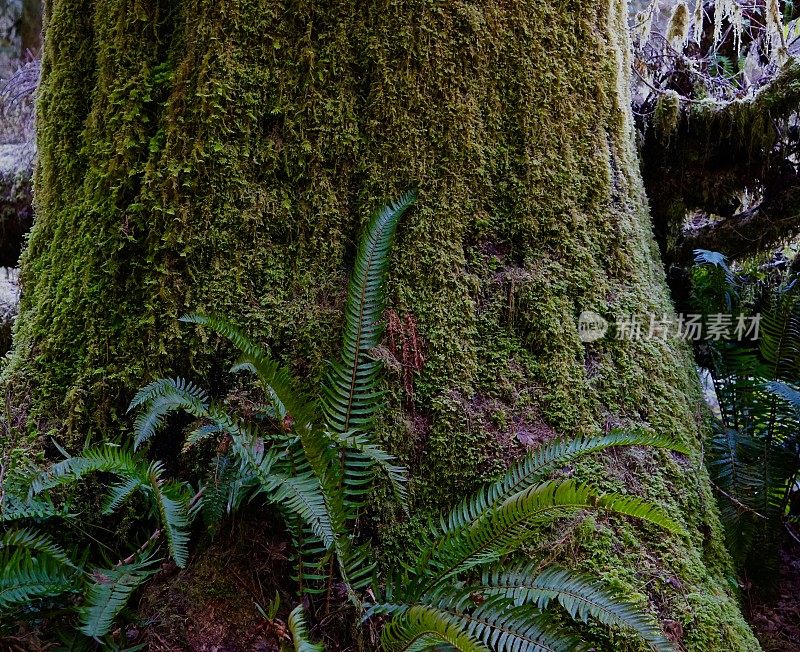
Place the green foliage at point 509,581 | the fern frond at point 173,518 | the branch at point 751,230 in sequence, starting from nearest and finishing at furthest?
the green foliage at point 509,581
the fern frond at point 173,518
the branch at point 751,230

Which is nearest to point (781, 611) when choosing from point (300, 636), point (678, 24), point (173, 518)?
point (300, 636)

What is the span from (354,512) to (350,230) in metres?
0.96

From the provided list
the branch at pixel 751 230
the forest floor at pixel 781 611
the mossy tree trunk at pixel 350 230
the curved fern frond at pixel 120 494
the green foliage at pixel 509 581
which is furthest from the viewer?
the branch at pixel 751 230

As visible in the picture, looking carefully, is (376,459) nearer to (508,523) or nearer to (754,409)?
(508,523)

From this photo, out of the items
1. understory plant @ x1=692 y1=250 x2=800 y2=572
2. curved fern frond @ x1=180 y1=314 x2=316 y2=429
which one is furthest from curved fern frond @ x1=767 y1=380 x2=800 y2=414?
curved fern frond @ x1=180 y1=314 x2=316 y2=429

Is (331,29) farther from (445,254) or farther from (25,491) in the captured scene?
(25,491)

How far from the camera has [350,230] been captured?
2105 mm

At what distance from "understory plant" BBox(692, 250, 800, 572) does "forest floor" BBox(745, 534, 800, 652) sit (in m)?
0.15

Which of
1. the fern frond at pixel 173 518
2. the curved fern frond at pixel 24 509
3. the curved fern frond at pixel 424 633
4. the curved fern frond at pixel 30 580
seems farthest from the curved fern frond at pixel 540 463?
the curved fern frond at pixel 24 509

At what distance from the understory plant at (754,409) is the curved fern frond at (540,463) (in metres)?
1.14

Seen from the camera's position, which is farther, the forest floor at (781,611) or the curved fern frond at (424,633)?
the forest floor at (781,611)

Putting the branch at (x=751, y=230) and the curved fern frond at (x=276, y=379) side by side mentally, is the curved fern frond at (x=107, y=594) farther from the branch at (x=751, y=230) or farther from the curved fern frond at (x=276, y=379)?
the branch at (x=751, y=230)

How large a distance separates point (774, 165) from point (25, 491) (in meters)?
3.91

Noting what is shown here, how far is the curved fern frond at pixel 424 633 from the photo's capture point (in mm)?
1270
